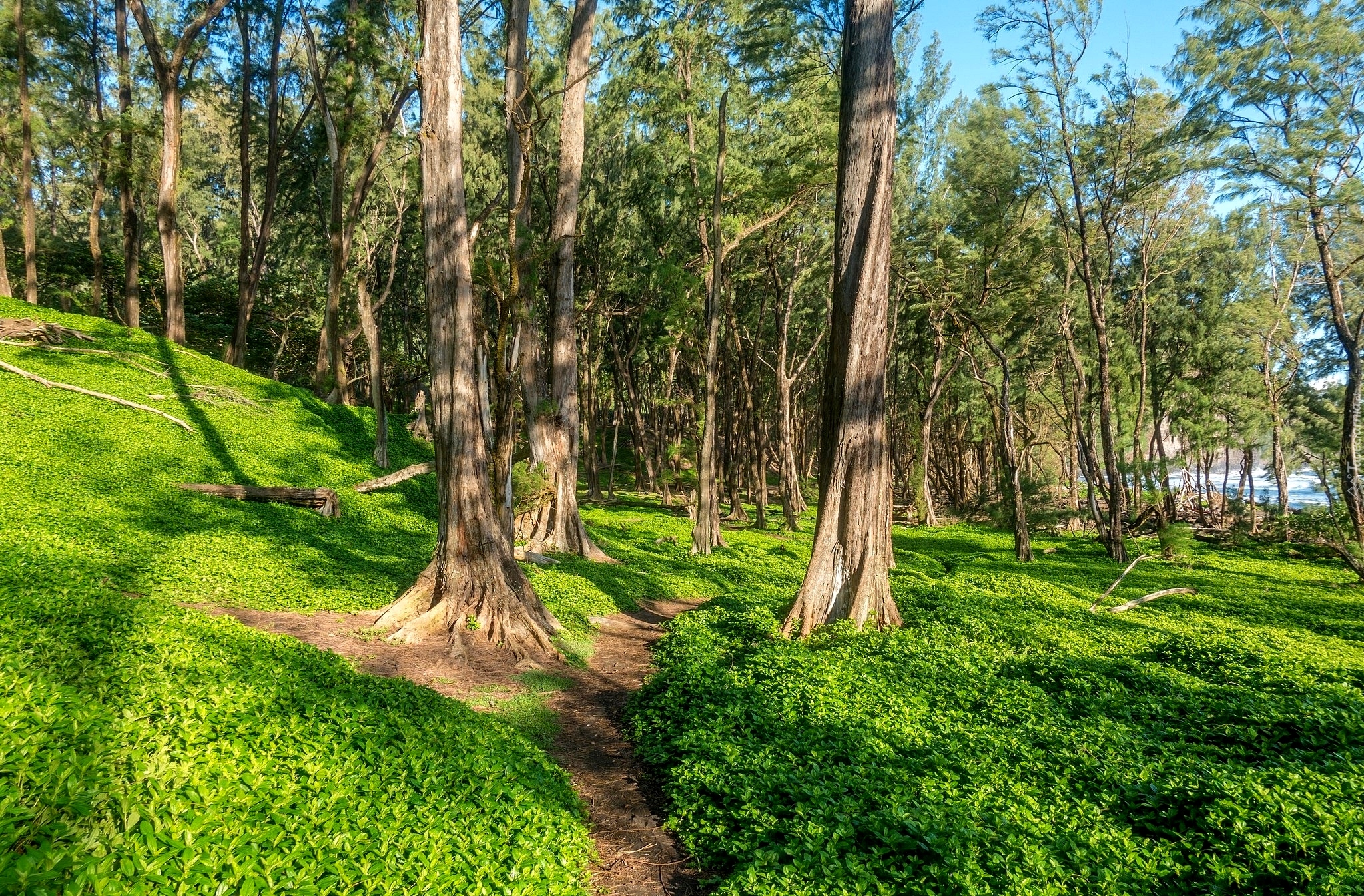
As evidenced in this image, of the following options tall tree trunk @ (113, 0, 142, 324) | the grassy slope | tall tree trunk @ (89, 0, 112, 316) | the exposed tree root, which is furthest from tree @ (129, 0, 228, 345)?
the exposed tree root

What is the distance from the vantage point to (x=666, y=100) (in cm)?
1877

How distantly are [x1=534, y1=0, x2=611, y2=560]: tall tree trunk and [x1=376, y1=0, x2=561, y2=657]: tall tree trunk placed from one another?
635 centimetres

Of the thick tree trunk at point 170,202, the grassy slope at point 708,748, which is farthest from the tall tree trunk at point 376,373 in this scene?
the grassy slope at point 708,748

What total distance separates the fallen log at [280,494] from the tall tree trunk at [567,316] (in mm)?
4636

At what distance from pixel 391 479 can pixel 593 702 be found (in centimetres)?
1134

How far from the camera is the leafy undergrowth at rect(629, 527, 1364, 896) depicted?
354 centimetres

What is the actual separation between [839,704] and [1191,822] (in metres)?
2.54

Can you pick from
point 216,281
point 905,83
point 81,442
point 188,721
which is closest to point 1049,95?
point 905,83

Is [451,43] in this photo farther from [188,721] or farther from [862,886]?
[862,886]

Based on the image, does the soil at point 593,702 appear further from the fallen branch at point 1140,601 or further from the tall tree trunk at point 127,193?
the tall tree trunk at point 127,193

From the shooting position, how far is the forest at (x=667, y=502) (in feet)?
12.1

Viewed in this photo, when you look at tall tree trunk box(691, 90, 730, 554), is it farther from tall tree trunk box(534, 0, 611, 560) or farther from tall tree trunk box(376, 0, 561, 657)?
tall tree trunk box(376, 0, 561, 657)

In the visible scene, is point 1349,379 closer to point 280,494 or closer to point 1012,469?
point 1012,469

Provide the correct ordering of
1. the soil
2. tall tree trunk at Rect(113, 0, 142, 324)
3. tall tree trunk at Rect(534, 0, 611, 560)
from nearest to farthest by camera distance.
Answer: the soil → tall tree trunk at Rect(534, 0, 611, 560) → tall tree trunk at Rect(113, 0, 142, 324)
